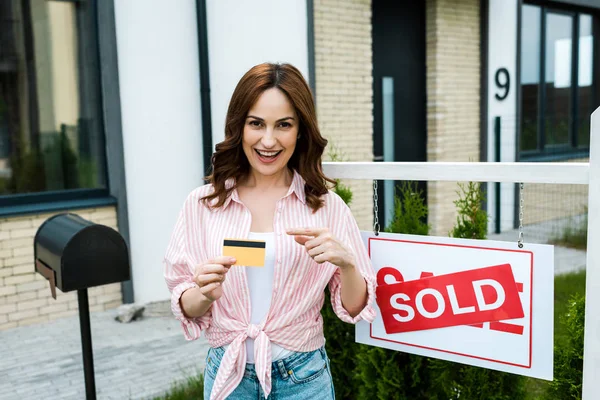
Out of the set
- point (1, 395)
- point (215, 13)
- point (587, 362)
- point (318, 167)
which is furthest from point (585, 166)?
point (215, 13)

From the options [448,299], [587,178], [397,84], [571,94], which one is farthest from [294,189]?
[571,94]

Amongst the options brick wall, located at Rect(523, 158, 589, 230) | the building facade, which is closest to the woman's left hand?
the building facade

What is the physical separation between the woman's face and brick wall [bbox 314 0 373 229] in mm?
5079

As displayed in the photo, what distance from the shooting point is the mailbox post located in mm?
2535

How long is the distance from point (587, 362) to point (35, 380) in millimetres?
3722

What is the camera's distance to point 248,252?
1.79 meters

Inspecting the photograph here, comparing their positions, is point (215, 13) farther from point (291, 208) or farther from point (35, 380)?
point (291, 208)

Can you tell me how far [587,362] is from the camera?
193 centimetres

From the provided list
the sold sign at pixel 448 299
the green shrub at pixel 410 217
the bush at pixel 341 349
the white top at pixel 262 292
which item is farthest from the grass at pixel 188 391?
the white top at pixel 262 292

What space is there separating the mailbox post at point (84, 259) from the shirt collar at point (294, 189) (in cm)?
81

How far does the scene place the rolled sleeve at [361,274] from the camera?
2.04 m

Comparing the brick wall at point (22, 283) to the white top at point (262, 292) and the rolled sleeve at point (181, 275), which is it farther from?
the white top at point (262, 292)

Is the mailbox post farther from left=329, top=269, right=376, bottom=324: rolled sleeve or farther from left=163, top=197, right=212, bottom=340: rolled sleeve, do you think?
left=329, top=269, right=376, bottom=324: rolled sleeve

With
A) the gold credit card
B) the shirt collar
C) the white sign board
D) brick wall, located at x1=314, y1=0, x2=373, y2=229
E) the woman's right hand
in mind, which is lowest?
the white sign board
